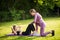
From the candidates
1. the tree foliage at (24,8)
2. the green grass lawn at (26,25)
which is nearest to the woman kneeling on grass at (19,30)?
the green grass lawn at (26,25)

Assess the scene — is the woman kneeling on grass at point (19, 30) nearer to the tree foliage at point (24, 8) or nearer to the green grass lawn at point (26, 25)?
the green grass lawn at point (26, 25)

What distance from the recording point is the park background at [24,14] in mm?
4270

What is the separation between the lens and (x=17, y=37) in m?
4.29

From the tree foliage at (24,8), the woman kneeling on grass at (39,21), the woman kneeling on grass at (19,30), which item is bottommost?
the woman kneeling on grass at (19,30)

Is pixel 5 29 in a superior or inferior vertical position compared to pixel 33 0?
inferior

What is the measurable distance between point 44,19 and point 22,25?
437mm

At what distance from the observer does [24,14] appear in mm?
4375

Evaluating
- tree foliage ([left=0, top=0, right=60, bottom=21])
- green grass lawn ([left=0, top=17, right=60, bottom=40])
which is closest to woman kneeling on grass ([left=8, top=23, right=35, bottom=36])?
green grass lawn ([left=0, top=17, right=60, bottom=40])

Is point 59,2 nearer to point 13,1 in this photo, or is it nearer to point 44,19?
point 44,19

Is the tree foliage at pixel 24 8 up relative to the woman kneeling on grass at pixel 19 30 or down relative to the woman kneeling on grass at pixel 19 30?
up

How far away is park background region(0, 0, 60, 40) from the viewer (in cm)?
427

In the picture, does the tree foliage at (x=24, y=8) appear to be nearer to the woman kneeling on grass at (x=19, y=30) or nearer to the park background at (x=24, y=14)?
the park background at (x=24, y=14)

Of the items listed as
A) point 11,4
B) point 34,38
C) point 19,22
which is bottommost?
point 34,38

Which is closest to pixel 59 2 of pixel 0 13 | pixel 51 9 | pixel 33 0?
pixel 51 9
